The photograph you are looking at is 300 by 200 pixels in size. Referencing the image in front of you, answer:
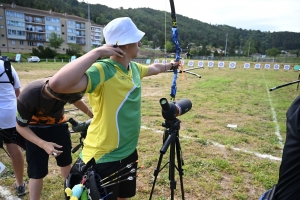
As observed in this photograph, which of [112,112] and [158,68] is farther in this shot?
[158,68]

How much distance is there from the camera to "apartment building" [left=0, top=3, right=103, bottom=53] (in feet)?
167

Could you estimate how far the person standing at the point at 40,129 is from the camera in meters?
1.70

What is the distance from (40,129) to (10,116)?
72 centimetres

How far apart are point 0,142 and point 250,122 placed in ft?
17.2

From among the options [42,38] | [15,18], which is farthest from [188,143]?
[42,38]

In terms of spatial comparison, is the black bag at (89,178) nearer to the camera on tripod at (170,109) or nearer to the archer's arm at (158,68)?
the camera on tripod at (170,109)

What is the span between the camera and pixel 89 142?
1534 mm

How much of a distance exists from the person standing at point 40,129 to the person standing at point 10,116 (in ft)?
2.16

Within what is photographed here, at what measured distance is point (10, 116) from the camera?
2.50 metres

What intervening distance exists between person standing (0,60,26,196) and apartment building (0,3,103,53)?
171 ft

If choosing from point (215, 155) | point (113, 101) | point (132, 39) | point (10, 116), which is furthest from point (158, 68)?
point (215, 155)

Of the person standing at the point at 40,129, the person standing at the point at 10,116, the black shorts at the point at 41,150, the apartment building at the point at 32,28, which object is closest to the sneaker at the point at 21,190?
the person standing at the point at 10,116

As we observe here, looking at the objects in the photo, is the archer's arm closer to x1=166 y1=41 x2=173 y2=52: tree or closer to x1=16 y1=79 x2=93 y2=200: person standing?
x1=166 y1=41 x2=173 y2=52: tree

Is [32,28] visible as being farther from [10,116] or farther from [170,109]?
[170,109]
